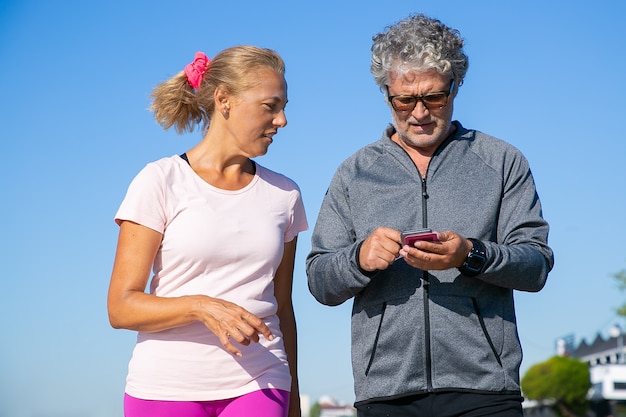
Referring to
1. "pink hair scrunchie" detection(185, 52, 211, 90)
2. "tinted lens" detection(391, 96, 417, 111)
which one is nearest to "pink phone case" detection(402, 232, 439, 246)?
"tinted lens" detection(391, 96, 417, 111)

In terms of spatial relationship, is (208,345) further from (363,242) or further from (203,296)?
(363,242)

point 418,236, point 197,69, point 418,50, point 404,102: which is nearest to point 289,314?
point 418,236

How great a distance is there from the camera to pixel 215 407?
13.8 feet

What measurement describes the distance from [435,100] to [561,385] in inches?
3400

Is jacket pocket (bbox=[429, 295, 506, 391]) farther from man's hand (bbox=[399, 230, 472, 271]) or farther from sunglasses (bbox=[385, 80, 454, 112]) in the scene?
sunglasses (bbox=[385, 80, 454, 112])

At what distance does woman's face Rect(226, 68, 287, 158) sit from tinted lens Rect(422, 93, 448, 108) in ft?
2.21

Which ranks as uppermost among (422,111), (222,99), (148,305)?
(222,99)

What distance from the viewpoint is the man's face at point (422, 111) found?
4465mm

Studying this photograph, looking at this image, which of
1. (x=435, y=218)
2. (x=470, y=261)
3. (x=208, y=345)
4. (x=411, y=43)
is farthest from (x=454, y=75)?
(x=208, y=345)

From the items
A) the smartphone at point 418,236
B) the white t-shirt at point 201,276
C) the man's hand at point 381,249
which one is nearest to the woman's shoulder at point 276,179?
the white t-shirt at point 201,276

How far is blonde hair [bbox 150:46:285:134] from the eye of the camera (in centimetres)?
458

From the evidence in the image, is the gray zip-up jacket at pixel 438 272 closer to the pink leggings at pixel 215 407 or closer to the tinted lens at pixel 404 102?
the tinted lens at pixel 404 102

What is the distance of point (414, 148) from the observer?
469cm

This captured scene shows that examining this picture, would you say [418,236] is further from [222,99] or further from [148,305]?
[222,99]
